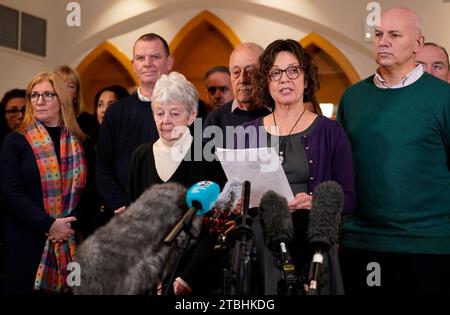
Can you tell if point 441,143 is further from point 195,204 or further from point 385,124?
point 195,204

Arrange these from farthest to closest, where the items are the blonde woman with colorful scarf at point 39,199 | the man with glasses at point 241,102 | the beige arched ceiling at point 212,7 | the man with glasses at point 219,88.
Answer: the beige arched ceiling at point 212,7 < the man with glasses at point 219,88 < the blonde woman with colorful scarf at point 39,199 < the man with glasses at point 241,102

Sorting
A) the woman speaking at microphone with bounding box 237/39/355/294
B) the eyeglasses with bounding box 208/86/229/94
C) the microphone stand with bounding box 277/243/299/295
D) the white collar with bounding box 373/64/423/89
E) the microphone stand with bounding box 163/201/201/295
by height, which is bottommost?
the microphone stand with bounding box 277/243/299/295

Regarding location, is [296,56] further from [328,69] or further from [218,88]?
[328,69]

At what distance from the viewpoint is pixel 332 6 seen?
6906 mm

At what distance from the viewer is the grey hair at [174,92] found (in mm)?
2557

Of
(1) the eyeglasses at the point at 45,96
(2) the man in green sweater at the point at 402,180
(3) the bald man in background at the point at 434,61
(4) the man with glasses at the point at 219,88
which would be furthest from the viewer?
(4) the man with glasses at the point at 219,88

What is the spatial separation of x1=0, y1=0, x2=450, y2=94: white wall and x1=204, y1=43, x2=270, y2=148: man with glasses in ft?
12.2

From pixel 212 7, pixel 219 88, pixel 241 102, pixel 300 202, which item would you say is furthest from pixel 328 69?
pixel 300 202

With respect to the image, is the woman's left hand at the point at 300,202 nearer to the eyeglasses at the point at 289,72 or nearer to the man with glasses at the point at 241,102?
the eyeglasses at the point at 289,72

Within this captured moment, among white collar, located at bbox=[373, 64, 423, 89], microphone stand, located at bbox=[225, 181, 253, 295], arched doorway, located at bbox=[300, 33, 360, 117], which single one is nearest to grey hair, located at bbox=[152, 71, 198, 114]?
white collar, located at bbox=[373, 64, 423, 89]

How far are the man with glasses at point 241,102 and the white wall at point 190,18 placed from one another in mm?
3706

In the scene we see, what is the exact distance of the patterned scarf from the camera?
319cm

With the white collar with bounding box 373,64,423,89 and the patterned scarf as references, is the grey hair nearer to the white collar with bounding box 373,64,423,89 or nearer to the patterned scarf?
the white collar with bounding box 373,64,423,89

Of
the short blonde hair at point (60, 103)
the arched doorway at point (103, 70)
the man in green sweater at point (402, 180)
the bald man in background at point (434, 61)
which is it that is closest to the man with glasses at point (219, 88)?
the short blonde hair at point (60, 103)
